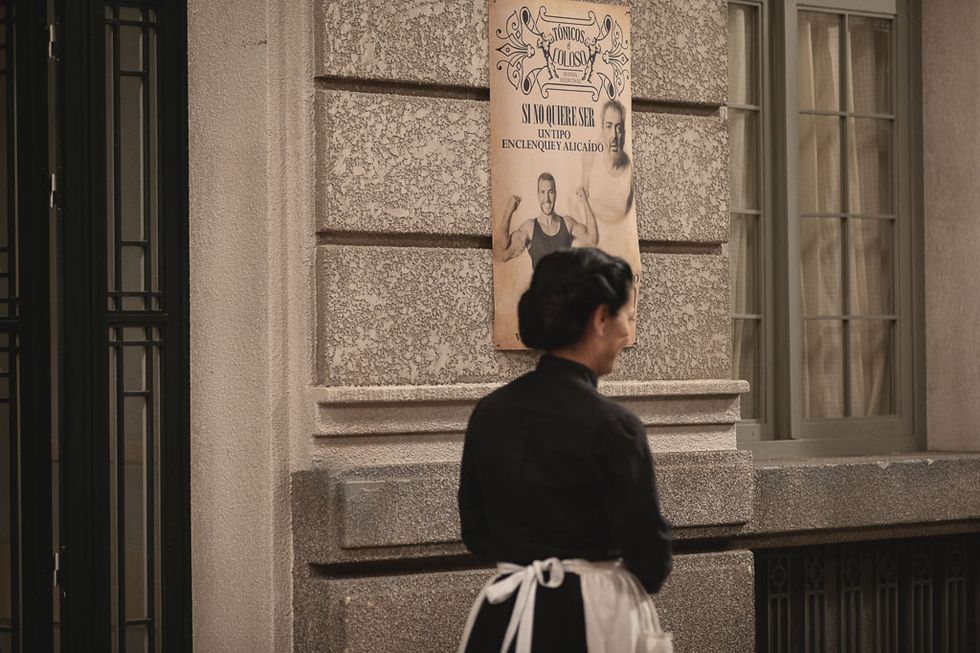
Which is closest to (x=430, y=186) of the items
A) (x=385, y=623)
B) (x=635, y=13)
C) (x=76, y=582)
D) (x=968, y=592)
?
(x=635, y=13)

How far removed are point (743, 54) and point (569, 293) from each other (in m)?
3.74

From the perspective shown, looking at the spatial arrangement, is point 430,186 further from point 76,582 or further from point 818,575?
point 818,575

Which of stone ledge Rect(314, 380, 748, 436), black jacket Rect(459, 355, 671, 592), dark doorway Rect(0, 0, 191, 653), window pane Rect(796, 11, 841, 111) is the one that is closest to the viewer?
black jacket Rect(459, 355, 671, 592)

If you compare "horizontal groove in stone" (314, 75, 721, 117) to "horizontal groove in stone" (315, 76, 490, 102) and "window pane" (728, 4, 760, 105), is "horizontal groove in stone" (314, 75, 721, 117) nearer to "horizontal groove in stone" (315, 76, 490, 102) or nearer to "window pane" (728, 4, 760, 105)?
"horizontal groove in stone" (315, 76, 490, 102)

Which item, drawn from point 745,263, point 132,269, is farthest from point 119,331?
point 745,263

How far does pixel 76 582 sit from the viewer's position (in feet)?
18.4

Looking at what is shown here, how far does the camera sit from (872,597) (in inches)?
267

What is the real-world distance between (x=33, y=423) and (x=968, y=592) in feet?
14.6

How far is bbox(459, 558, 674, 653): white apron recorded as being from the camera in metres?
3.44

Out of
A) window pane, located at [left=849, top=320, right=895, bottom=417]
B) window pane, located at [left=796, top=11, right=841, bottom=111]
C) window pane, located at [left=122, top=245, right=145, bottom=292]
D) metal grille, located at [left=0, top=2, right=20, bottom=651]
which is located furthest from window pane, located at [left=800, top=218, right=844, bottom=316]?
metal grille, located at [left=0, top=2, right=20, bottom=651]

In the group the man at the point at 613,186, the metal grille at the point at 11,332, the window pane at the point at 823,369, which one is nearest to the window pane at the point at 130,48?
the metal grille at the point at 11,332

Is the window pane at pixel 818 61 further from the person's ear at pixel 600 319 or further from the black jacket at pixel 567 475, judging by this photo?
the black jacket at pixel 567 475

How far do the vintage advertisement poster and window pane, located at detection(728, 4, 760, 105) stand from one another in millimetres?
1016

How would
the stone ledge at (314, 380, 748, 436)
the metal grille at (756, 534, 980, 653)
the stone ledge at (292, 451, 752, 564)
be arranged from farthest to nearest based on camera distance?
the metal grille at (756, 534, 980, 653)
the stone ledge at (314, 380, 748, 436)
the stone ledge at (292, 451, 752, 564)
